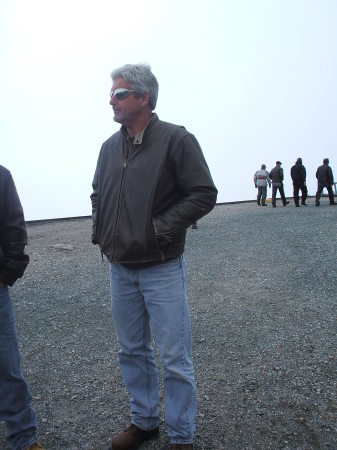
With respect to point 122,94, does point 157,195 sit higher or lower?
lower

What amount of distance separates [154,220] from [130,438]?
1349 millimetres

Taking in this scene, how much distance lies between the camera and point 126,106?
2.29m

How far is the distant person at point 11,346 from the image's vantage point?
2348 mm

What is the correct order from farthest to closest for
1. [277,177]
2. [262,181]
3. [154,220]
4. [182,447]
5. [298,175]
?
1. [262,181]
2. [277,177]
3. [298,175]
4. [182,447]
5. [154,220]

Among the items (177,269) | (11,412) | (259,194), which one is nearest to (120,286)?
(177,269)

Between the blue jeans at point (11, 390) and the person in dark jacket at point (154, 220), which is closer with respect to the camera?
the person in dark jacket at point (154, 220)

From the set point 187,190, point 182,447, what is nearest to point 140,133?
point 187,190

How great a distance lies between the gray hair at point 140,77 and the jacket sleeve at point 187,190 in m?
0.36

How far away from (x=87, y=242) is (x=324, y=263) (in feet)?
19.4

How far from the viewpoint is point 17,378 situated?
2363mm

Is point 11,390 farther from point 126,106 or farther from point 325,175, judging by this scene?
point 325,175

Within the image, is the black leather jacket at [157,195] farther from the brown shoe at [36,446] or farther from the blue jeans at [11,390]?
the brown shoe at [36,446]

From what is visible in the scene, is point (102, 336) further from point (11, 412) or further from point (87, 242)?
point (87, 242)

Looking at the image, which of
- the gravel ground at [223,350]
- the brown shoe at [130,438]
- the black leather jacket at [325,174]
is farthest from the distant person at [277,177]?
the brown shoe at [130,438]
